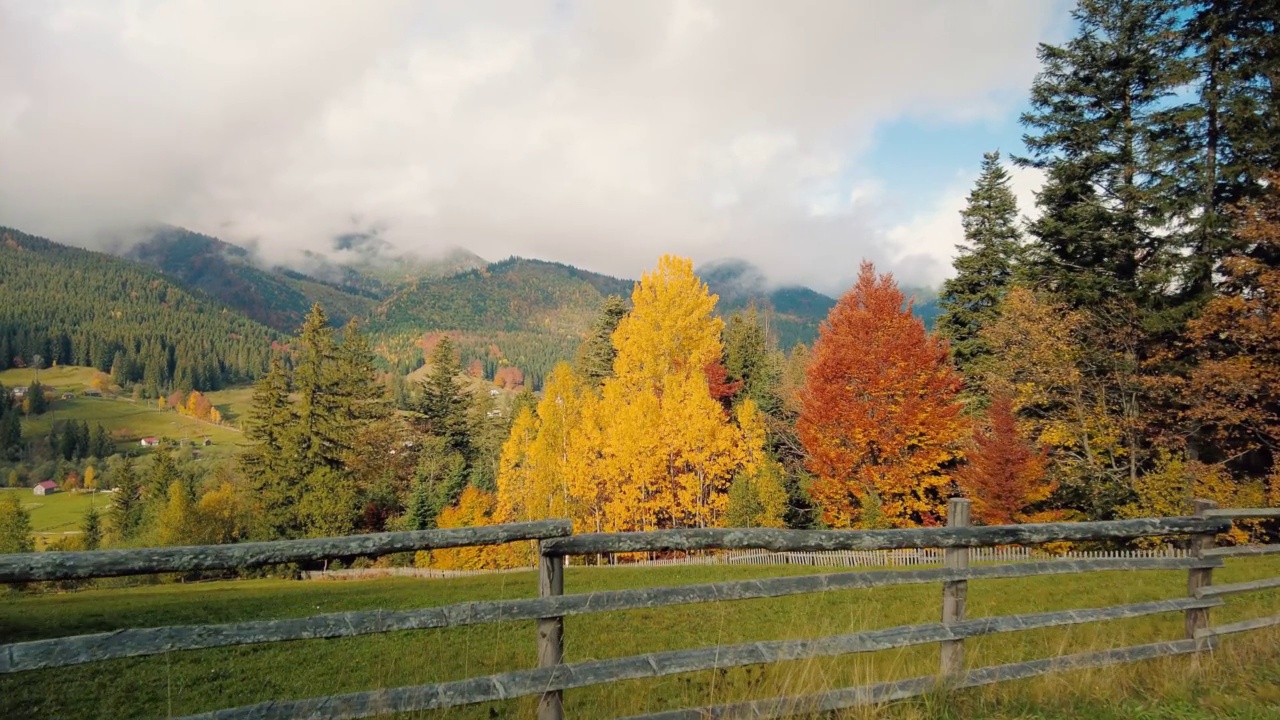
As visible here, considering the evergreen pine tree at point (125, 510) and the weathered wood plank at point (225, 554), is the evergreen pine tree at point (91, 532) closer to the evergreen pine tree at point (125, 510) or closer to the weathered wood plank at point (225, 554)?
the evergreen pine tree at point (125, 510)

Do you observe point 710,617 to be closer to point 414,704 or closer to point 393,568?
point 414,704

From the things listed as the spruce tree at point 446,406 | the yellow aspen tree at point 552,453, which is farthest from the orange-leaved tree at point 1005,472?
the spruce tree at point 446,406

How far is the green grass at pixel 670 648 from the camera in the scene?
527 centimetres

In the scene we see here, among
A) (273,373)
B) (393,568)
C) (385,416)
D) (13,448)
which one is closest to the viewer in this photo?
(393,568)

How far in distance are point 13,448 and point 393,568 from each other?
162 m

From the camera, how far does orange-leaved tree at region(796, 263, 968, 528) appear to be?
28.5 m

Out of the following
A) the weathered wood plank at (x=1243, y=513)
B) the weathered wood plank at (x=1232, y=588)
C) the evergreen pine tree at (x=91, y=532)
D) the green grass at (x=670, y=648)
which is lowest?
the evergreen pine tree at (x=91, y=532)

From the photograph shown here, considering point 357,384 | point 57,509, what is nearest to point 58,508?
point 57,509

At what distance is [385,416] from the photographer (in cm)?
5947

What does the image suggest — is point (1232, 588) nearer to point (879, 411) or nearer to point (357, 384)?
point (879, 411)

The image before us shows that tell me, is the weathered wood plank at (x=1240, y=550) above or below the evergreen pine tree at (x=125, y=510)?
above

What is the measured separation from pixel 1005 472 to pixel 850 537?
25.0m

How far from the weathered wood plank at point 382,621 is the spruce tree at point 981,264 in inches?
1353

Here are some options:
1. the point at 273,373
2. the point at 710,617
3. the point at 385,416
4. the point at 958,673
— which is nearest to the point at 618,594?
the point at 958,673
